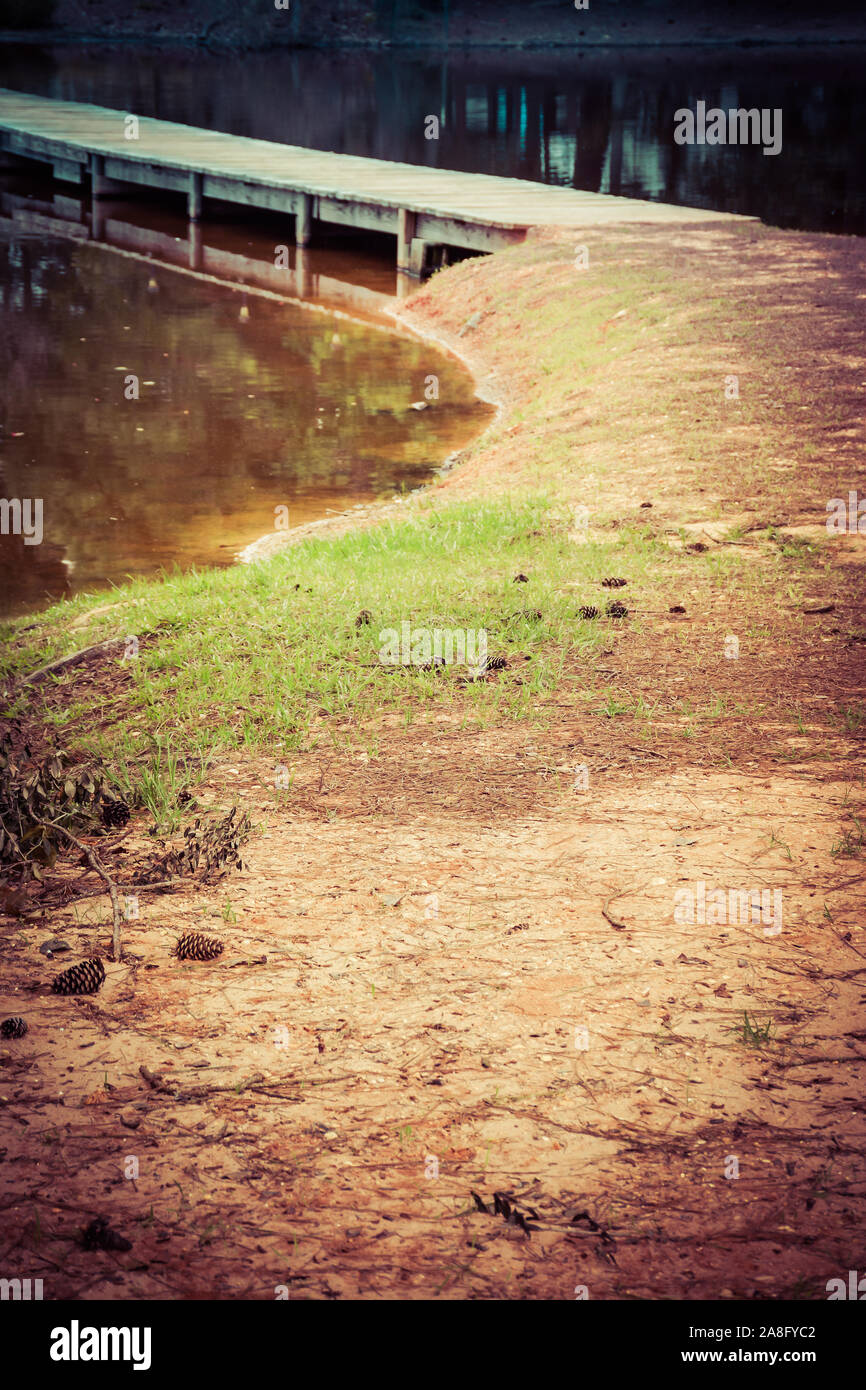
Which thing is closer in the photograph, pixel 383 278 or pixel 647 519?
pixel 647 519

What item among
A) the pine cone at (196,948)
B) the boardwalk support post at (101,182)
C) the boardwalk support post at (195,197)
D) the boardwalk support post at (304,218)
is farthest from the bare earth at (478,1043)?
the boardwalk support post at (101,182)

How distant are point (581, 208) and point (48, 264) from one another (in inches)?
370

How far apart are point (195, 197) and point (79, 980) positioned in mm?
24011

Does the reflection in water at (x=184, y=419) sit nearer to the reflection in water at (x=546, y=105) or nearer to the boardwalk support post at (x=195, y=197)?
the boardwalk support post at (x=195, y=197)

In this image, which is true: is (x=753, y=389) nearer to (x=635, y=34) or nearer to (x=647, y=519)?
(x=647, y=519)

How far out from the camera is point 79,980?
161 inches

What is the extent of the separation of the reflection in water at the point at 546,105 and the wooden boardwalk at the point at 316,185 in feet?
17.6

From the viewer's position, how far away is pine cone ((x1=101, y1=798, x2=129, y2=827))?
536 centimetres

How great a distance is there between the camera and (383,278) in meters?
21.9

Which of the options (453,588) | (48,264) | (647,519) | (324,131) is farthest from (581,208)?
(324,131)

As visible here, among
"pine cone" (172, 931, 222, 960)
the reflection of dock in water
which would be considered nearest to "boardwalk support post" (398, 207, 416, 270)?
the reflection of dock in water

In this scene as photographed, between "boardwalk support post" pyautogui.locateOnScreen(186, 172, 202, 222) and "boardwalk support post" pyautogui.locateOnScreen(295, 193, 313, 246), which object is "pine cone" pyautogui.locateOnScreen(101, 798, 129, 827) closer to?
"boardwalk support post" pyautogui.locateOnScreen(295, 193, 313, 246)

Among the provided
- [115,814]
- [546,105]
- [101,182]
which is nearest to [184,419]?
[115,814]

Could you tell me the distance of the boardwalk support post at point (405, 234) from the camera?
21.3 m
